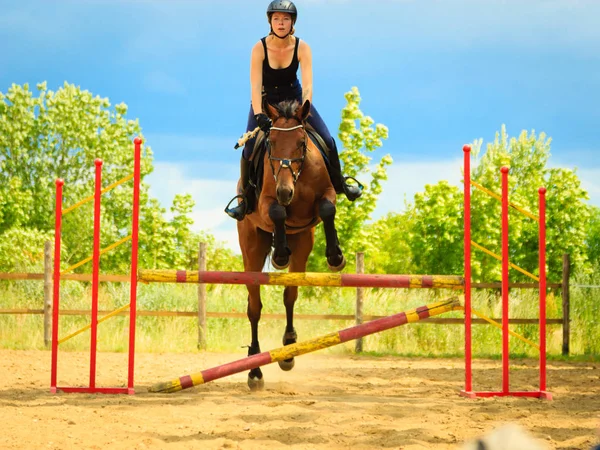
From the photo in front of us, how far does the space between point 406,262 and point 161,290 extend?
15.3m

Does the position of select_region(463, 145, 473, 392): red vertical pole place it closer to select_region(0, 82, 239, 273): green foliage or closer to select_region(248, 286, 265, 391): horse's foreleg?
select_region(248, 286, 265, 391): horse's foreleg

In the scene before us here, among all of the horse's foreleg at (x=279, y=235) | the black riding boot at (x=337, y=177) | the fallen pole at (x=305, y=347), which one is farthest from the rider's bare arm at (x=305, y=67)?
the fallen pole at (x=305, y=347)

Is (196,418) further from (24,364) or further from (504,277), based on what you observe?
(24,364)

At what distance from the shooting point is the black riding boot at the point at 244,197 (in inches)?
264

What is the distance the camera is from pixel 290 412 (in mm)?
6195

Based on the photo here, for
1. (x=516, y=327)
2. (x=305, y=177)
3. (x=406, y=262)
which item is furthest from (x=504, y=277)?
(x=406, y=262)

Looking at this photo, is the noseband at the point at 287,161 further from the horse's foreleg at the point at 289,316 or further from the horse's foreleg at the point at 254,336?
the horse's foreleg at the point at 254,336

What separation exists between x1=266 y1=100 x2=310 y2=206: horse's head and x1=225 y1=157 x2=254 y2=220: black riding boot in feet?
2.75

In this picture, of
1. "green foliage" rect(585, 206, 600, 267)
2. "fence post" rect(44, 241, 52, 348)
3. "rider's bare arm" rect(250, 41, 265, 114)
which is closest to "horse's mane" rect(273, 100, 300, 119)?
"rider's bare arm" rect(250, 41, 265, 114)

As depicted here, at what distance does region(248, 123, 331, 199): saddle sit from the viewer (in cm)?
660

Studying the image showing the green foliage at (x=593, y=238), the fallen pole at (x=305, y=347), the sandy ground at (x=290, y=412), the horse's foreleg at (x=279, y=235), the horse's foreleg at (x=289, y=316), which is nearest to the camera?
the sandy ground at (x=290, y=412)

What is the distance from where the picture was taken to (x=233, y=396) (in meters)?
7.35

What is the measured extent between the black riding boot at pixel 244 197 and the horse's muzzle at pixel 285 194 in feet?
3.59

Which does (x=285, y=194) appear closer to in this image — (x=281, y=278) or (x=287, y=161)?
(x=287, y=161)
